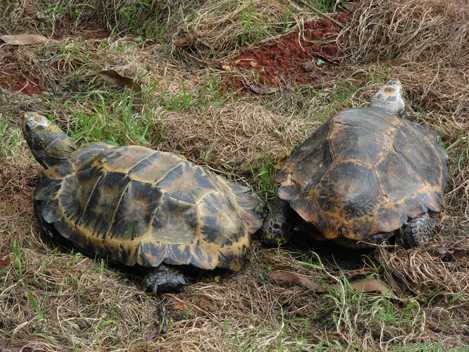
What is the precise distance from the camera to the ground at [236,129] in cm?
405

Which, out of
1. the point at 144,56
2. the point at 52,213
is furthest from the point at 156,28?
the point at 52,213

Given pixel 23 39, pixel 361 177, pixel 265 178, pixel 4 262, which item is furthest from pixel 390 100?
pixel 23 39

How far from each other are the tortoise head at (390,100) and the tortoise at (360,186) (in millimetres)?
598

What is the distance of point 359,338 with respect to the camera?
4016 mm

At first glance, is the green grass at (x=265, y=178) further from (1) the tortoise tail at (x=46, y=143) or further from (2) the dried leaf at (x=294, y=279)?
(1) the tortoise tail at (x=46, y=143)

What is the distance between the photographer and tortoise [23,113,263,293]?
430 cm

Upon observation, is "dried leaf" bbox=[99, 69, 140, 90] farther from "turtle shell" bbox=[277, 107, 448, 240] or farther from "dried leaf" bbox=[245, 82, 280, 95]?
"turtle shell" bbox=[277, 107, 448, 240]

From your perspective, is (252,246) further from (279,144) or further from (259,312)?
(279,144)

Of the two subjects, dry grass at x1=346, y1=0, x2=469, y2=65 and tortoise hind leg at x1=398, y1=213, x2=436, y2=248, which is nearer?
tortoise hind leg at x1=398, y1=213, x2=436, y2=248

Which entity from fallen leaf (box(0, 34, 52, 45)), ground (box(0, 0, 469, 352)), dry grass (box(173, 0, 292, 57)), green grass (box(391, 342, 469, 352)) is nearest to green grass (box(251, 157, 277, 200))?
ground (box(0, 0, 469, 352))

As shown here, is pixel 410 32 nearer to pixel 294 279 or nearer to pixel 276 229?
pixel 276 229

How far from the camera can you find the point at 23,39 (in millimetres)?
7074

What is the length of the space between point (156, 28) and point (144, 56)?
1.86 ft

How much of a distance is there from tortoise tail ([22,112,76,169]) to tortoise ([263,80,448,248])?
1283 mm
